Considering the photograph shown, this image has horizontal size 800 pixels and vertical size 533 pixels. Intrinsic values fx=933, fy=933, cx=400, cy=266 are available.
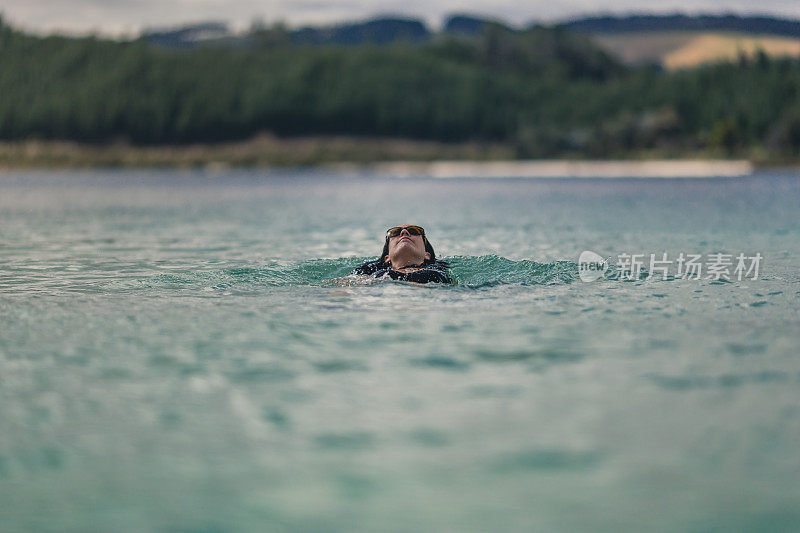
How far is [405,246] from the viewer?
17516mm

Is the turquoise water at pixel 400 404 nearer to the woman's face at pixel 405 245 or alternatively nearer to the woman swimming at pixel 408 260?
the woman swimming at pixel 408 260

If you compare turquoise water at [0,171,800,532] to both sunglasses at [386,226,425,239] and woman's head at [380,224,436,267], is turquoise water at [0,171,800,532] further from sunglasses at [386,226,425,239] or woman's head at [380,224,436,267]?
sunglasses at [386,226,425,239]

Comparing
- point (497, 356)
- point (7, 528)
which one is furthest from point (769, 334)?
point (7, 528)

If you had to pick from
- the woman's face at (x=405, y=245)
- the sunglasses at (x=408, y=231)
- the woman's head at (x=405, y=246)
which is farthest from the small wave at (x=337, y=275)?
the sunglasses at (x=408, y=231)

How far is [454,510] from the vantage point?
750 cm

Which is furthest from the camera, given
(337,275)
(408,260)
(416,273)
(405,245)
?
(337,275)

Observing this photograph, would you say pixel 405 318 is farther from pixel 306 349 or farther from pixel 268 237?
pixel 268 237

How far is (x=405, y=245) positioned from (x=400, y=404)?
289 inches

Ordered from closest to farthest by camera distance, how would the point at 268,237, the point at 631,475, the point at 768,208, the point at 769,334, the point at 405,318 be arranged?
the point at 631,475 → the point at 769,334 → the point at 405,318 → the point at 268,237 → the point at 768,208

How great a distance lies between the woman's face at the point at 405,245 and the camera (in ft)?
57.5

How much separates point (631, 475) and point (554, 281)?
12009 millimetres

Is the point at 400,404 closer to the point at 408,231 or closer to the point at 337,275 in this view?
the point at 408,231

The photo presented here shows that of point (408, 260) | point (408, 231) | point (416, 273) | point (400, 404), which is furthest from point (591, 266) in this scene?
point (400, 404)

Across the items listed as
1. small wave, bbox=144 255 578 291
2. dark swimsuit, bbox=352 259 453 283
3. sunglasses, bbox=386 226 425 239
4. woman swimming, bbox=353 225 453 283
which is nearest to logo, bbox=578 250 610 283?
small wave, bbox=144 255 578 291
